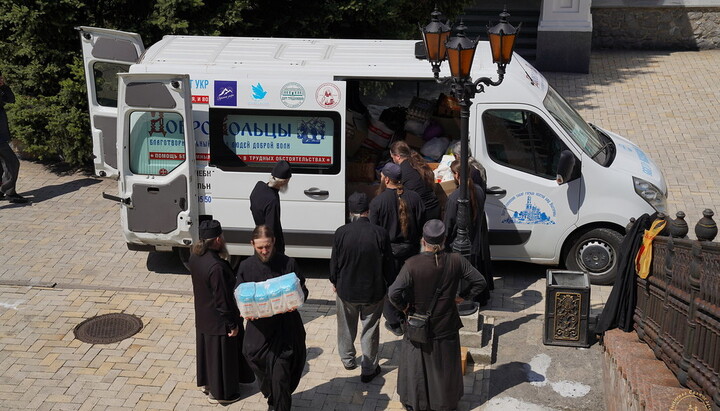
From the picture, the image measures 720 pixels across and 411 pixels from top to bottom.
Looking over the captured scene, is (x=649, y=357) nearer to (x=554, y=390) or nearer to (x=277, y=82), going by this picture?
(x=554, y=390)

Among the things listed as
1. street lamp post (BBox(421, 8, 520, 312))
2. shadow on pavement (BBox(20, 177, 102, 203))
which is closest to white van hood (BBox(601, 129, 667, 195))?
street lamp post (BBox(421, 8, 520, 312))

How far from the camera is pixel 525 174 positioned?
993cm

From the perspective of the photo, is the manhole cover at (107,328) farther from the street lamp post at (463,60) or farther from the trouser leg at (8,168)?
the trouser leg at (8,168)

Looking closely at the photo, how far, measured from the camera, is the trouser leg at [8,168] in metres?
12.5

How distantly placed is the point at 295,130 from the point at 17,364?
3.75m

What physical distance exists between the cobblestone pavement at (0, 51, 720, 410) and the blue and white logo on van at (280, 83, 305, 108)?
216cm

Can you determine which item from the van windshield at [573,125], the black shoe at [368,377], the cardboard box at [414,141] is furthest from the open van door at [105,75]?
the black shoe at [368,377]

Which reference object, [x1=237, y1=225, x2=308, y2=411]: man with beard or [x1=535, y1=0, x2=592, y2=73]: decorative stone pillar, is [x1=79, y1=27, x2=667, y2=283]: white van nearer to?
[x1=237, y1=225, x2=308, y2=411]: man with beard

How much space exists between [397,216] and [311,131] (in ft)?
5.61

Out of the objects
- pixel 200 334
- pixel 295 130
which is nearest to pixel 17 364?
pixel 200 334

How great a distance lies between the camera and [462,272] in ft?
23.9

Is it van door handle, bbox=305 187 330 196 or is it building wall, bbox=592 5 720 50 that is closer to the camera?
van door handle, bbox=305 187 330 196

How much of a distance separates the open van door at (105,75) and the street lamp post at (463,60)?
14.3 feet

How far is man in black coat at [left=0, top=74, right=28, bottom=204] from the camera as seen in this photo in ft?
41.1
